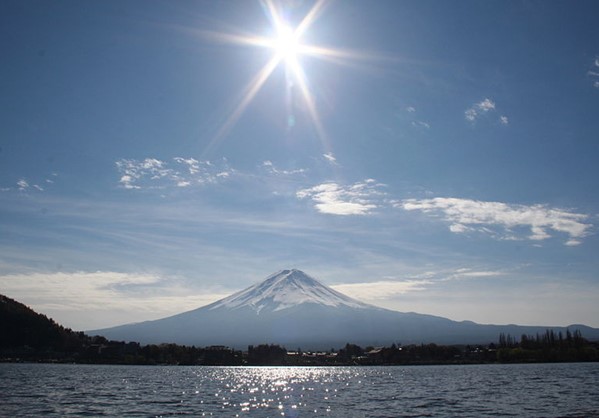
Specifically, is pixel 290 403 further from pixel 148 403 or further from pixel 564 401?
pixel 564 401

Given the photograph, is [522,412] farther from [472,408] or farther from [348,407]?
[348,407]

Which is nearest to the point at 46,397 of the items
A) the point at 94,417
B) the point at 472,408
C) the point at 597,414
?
the point at 94,417

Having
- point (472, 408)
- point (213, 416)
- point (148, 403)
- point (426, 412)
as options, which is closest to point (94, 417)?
point (213, 416)

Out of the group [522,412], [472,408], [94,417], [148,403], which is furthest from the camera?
[148,403]

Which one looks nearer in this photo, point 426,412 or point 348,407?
point 426,412

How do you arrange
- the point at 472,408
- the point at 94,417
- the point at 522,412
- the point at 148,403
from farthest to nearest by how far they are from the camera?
the point at 148,403 → the point at 472,408 → the point at 522,412 → the point at 94,417

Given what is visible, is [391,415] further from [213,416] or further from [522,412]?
[213,416]

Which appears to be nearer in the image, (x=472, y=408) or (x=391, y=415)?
(x=391, y=415)

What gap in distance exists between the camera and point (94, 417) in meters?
50.2

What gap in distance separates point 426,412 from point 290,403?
741 inches

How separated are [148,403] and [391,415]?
28351 millimetres

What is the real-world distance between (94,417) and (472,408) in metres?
36.6

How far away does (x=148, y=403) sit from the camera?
211 feet

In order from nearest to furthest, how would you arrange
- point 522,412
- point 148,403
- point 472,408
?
1. point 522,412
2. point 472,408
3. point 148,403
